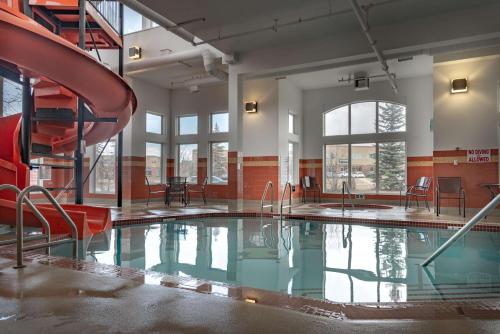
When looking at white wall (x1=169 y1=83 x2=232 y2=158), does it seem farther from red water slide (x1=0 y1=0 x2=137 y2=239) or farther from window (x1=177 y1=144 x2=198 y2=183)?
red water slide (x1=0 y1=0 x2=137 y2=239)

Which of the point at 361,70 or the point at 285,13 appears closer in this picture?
the point at 285,13

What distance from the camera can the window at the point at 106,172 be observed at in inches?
449

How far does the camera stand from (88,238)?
4809 millimetres

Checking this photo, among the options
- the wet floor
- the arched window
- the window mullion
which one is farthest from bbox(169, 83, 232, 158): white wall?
the wet floor

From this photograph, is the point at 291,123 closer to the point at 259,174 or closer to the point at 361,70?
the point at 259,174

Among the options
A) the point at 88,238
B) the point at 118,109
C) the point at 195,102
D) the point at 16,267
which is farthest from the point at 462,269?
the point at 195,102

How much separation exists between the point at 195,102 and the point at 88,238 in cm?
757

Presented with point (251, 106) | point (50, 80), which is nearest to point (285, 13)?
point (251, 106)

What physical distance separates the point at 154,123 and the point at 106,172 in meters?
2.22

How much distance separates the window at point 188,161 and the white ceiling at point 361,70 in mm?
4100

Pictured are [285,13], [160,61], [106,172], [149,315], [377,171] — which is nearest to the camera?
[149,315]

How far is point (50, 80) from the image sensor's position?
16.1ft

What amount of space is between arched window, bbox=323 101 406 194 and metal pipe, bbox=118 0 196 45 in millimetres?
5587

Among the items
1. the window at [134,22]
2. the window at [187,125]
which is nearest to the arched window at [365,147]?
the window at [187,125]
